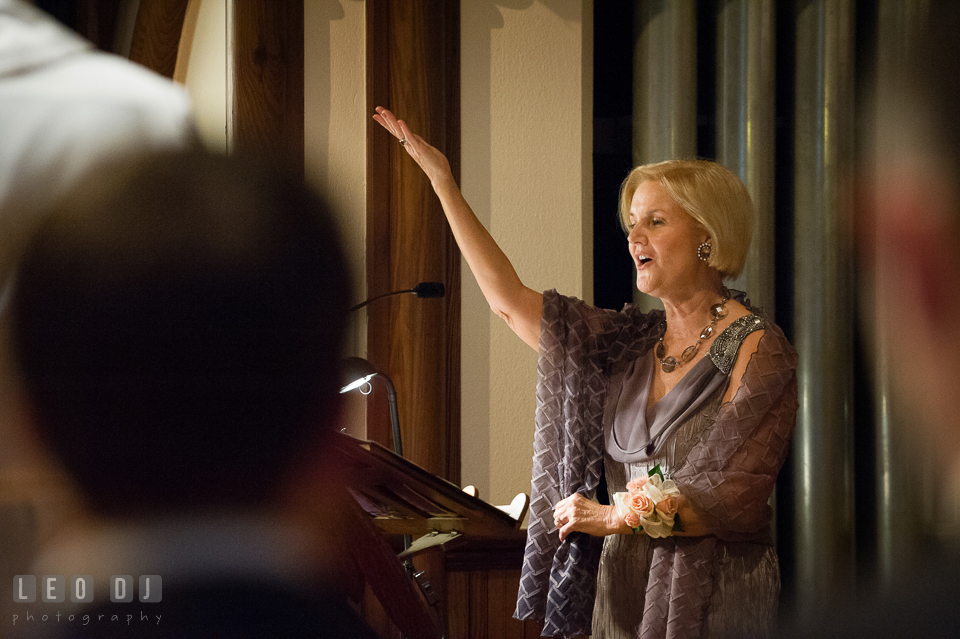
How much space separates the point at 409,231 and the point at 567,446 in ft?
2.80

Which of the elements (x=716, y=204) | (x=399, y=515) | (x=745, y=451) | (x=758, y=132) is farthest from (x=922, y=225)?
(x=399, y=515)

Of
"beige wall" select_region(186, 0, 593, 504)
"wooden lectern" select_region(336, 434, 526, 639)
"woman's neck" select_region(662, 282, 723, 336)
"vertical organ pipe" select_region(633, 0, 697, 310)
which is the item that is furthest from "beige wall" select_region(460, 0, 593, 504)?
"wooden lectern" select_region(336, 434, 526, 639)

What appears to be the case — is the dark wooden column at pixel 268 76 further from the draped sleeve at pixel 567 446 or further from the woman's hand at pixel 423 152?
the draped sleeve at pixel 567 446

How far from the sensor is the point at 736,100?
82.5 inches

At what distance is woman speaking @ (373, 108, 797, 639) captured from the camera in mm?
1237

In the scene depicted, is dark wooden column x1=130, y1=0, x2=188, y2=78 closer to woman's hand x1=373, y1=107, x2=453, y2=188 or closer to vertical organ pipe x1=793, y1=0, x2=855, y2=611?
woman's hand x1=373, y1=107, x2=453, y2=188

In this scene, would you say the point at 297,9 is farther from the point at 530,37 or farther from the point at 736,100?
the point at 736,100

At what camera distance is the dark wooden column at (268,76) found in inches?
72.3

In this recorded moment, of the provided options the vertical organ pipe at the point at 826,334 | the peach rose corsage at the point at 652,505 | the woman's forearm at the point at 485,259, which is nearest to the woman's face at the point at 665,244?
the woman's forearm at the point at 485,259

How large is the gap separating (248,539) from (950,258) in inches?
79.3

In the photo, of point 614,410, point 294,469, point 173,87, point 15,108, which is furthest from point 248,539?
point 173,87

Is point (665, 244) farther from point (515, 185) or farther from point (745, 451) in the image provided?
point (515, 185)

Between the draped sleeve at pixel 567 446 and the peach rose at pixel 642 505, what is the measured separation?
203mm

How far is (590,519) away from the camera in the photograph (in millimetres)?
1237
